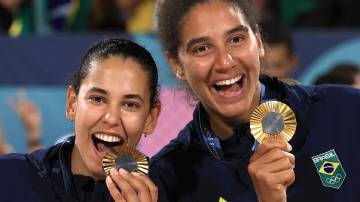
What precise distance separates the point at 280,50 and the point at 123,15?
1.22 m

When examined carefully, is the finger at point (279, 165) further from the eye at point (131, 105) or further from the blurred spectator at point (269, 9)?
the blurred spectator at point (269, 9)

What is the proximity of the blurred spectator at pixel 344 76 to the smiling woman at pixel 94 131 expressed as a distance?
1.26 metres

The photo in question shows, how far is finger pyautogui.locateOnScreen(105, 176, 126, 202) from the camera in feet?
8.30

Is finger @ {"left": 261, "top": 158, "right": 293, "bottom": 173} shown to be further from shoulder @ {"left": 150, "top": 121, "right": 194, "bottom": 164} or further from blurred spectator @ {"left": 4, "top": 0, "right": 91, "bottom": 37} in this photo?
blurred spectator @ {"left": 4, "top": 0, "right": 91, "bottom": 37}

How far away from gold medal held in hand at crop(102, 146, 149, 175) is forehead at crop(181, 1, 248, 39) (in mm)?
395

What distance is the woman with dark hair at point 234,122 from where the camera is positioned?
273 centimetres

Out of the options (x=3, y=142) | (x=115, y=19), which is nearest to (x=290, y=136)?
(x=3, y=142)

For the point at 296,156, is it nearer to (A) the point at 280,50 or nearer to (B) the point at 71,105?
(B) the point at 71,105

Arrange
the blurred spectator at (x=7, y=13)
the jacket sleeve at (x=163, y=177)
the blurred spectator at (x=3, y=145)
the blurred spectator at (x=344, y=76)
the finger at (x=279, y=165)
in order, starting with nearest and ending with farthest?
the finger at (x=279, y=165)
the jacket sleeve at (x=163, y=177)
the blurred spectator at (x=344, y=76)
the blurred spectator at (x=3, y=145)
the blurred spectator at (x=7, y=13)

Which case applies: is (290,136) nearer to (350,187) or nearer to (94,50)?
(350,187)

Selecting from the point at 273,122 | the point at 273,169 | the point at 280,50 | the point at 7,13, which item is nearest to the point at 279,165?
the point at 273,169

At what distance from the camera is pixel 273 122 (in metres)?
2.53

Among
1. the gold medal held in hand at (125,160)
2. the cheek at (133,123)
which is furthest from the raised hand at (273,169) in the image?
the cheek at (133,123)

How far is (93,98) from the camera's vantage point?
273 cm
